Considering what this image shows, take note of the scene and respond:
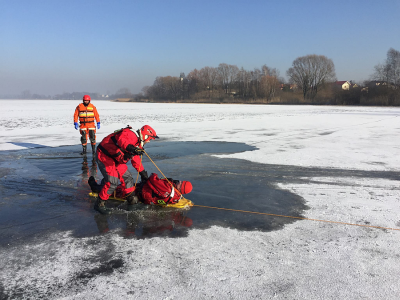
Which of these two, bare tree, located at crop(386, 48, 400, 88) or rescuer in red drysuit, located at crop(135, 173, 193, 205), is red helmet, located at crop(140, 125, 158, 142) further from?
bare tree, located at crop(386, 48, 400, 88)

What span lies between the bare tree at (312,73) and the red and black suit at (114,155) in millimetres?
74538

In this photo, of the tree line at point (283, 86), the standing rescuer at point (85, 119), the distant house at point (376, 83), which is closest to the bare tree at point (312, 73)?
the tree line at point (283, 86)

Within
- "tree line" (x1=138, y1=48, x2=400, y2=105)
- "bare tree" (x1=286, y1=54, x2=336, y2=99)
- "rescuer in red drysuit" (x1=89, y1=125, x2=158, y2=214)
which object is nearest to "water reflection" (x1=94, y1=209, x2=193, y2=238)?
"rescuer in red drysuit" (x1=89, y1=125, x2=158, y2=214)

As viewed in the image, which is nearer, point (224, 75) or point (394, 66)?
point (394, 66)

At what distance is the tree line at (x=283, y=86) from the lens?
2269 inches

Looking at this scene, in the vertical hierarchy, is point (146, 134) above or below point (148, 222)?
above

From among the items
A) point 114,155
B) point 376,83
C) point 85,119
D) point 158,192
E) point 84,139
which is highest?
point 376,83

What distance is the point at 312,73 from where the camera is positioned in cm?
7625

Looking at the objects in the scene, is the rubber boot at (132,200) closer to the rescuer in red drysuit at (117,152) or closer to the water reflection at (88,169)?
the rescuer in red drysuit at (117,152)

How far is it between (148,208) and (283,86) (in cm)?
9165

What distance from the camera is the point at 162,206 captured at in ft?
16.5

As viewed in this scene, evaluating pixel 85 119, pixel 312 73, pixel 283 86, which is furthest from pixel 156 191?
pixel 283 86

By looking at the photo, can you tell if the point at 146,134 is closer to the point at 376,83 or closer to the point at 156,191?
the point at 156,191

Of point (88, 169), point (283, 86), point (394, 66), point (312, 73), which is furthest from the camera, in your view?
point (283, 86)
